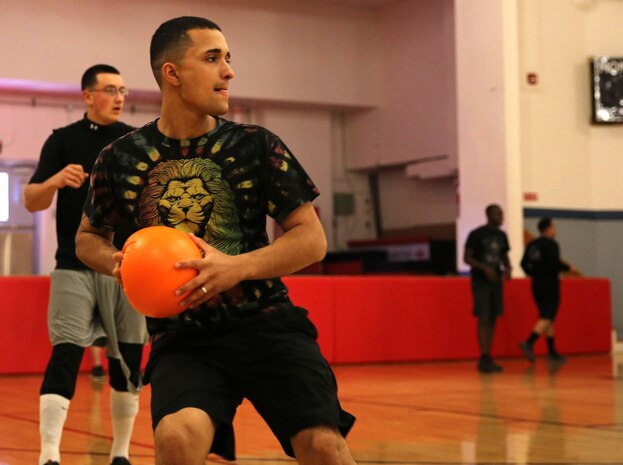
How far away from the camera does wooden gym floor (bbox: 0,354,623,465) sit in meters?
5.62

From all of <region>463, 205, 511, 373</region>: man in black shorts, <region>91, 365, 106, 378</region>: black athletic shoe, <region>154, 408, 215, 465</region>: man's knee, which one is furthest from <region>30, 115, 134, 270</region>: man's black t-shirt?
<region>463, 205, 511, 373</region>: man in black shorts

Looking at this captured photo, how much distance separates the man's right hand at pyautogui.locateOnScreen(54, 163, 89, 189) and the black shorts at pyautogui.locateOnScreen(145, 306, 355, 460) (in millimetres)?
1961

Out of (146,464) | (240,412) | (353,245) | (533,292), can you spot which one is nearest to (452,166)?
(353,245)

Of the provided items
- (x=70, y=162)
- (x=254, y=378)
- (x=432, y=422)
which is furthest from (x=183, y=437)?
(x=432, y=422)

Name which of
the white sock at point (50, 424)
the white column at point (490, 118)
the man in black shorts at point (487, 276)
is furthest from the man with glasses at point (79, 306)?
the white column at point (490, 118)

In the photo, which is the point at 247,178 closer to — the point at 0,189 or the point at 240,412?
the point at 240,412

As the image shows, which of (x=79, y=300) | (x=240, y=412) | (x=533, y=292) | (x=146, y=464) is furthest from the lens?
(x=533, y=292)

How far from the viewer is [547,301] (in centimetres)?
1295

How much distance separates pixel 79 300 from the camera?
492 cm

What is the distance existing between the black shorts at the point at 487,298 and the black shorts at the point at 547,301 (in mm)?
1375

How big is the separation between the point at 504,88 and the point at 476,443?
10.9 metres

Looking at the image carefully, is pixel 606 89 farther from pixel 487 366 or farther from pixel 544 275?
pixel 487 366

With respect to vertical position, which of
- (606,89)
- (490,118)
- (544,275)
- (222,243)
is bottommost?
(544,275)

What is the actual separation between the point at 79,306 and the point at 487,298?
742 cm
